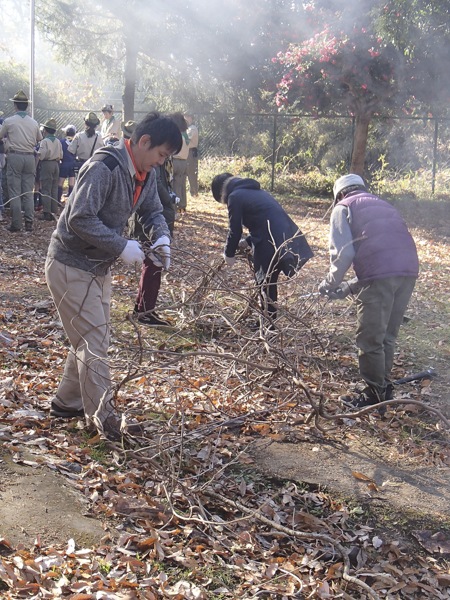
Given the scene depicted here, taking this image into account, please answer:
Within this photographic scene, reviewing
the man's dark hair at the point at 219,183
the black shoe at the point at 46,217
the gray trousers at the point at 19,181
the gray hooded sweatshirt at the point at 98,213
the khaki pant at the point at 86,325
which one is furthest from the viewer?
the black shoe at the point at 46,217

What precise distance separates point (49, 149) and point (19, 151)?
1041mm

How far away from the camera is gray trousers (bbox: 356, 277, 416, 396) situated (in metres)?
4.05

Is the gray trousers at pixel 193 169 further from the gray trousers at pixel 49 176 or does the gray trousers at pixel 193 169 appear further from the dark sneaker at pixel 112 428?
the dark sneaker at pixel 112 428

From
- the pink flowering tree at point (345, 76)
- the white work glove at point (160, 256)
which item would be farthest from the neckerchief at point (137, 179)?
the pink flowering tree at point (345, 76)

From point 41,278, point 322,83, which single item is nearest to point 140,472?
point 41,278

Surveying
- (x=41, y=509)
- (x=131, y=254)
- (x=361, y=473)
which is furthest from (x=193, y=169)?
(x=41, y=509)

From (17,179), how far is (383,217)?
701 cm

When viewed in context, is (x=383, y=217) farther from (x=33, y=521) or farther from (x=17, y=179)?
(x=17, y=179)

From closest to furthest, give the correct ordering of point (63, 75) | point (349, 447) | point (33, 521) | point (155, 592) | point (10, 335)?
1. point (155, 592)
2. point (33, 521)
3. point (349, 447)
4. point (10, 335)
5. point (63, 75)

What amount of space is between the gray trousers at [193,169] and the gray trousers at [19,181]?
4384 millimetres

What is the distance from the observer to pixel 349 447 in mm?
3865

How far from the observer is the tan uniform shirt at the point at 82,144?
34.0 feet

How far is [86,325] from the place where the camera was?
3363 mm

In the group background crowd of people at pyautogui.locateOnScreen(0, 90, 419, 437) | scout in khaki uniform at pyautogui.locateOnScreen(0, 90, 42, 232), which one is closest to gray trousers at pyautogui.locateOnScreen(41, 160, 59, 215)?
scout in khaki uniform at pyautogui.locateOnScreen(0, 90, 42, 232)
